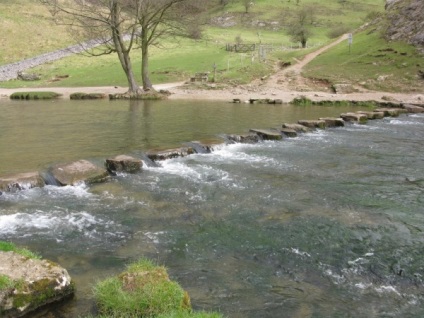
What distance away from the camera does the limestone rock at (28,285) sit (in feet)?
17.2

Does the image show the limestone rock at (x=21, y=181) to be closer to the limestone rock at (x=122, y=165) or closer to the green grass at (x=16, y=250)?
the limestone rock at (x=122, y=165)

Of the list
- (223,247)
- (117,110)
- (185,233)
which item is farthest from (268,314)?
(117,110)

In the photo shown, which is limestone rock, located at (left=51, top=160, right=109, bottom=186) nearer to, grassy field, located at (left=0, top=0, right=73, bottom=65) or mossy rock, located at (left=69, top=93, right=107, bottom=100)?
mossy rock, located at (left=69, top=93, right=107, bottom=100)

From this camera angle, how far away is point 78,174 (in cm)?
1148

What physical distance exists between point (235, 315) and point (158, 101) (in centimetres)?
2895

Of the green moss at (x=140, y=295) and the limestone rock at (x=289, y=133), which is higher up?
the limestone rock at (x=289, y=133)

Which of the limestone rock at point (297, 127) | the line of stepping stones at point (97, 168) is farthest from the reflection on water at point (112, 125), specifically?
the limestone rock at point (297, 127)

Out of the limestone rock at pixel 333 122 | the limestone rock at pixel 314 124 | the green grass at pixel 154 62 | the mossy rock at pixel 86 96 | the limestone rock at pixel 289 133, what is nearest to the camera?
the limestone rock at pixel 289 133

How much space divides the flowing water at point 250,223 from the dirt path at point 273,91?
57.5 ft

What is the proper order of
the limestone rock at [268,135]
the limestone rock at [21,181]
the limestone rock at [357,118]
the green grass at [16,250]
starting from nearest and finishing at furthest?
the green grass at [16,250]
the limestone rock at [21,181]
the limestone rock at [268,135]
the limestone rock at [357,118]

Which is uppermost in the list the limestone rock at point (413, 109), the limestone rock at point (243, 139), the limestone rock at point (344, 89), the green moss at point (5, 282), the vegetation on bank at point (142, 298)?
the limestone rock at point (344, 89)

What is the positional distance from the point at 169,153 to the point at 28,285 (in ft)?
30.1

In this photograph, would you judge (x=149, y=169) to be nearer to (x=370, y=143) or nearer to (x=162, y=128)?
(x=162, y=128)

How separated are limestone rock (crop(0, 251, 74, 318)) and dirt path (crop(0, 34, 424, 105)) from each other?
28272 millimetres
